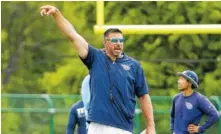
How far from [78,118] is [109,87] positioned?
4203 mm

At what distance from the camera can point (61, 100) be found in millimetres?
20156

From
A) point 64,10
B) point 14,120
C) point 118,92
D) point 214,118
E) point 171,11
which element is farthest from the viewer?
point 64,10

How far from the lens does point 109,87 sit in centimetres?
1043

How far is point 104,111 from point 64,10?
21.7 m

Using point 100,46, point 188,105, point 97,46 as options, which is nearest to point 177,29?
point 188,105

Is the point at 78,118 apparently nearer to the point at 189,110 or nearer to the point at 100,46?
the point at 189,110

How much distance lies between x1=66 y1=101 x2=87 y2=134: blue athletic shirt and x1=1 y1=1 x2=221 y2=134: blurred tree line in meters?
11.7

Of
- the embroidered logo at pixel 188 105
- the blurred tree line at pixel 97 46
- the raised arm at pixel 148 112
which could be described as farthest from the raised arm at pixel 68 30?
the blurred tree line at pixel 97 46

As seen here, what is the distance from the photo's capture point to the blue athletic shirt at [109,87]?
10430 mm

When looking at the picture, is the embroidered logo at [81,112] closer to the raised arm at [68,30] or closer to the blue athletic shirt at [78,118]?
the blue athletic shirt at [78,118]

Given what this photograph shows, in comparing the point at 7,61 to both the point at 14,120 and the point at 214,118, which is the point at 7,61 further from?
the point at 214,118

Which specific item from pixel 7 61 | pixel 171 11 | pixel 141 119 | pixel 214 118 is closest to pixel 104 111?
pixel 214 118

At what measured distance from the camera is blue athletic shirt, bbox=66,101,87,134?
1444cm

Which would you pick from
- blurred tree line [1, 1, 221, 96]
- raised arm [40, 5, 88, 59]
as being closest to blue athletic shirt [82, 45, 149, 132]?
raised arm [40, 5, 88, 59]
